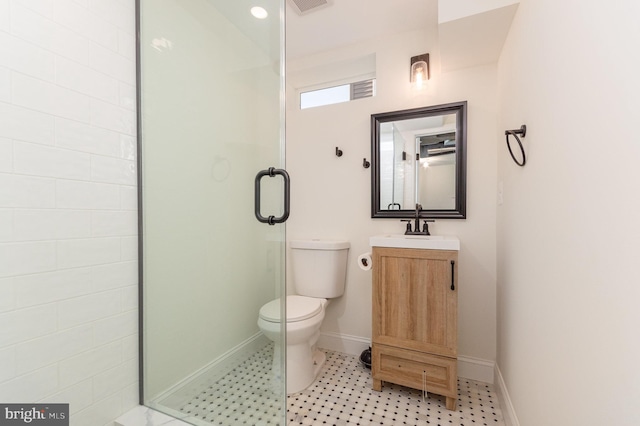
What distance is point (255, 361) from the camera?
1.15m

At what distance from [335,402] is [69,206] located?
1548mm

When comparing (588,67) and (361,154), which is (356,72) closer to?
(361,154)

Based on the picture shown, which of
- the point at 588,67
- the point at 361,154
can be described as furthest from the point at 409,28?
the point at 588,67

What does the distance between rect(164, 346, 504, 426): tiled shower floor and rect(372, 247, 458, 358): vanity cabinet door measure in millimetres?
303

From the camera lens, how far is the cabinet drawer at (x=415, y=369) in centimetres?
148

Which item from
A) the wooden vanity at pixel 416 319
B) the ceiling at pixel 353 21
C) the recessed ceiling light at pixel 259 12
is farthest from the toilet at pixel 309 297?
the ceiling at pixel 353 21

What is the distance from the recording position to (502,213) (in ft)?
5.09

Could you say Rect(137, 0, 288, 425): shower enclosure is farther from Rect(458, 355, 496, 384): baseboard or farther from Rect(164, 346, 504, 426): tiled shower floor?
Rect(458, 355, 496, 384): baseboard

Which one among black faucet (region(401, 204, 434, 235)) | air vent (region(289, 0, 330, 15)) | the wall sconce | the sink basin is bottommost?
the sink basin

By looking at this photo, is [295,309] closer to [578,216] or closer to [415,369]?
[415,369]

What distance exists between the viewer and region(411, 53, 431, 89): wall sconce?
1.84 metres

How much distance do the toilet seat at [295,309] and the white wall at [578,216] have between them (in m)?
0.91

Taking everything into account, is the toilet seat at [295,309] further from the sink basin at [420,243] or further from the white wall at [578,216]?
the white wall at [578,216]

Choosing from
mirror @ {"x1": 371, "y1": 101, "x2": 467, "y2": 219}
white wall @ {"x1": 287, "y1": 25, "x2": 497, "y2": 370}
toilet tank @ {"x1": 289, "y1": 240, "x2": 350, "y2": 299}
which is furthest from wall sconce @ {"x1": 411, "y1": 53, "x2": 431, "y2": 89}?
toilet tank @ {"x1": 289, "y1": 240, "x2": 350, "y2": 299}
